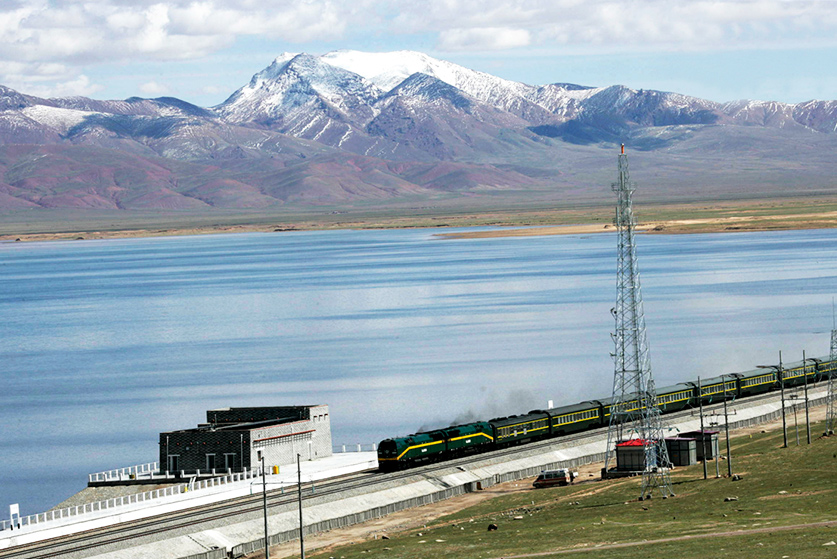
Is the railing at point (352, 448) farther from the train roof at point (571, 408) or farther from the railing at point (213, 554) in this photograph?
the railing at point (213, 554)

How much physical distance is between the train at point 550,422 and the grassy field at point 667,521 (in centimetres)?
789

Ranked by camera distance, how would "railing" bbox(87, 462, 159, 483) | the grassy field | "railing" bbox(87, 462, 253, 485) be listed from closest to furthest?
1. the grassy field
2. "railing" bbox(87, 462, 253, 485)
3. "railing" bbox(87, 462, 159, 483)

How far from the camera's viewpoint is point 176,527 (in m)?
58.2

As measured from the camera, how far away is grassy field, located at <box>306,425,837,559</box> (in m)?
45.0

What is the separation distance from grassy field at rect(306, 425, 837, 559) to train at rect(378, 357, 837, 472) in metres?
7.89

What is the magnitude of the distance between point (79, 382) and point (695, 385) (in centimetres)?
6592

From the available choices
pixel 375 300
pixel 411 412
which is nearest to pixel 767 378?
pixel 411 412

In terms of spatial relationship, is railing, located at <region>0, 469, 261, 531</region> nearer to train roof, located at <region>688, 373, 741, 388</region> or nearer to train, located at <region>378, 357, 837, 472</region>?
train, located at <region>378, 357, 837, 472</region>

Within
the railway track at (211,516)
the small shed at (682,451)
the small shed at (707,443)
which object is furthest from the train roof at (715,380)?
the small shed at (682,451)

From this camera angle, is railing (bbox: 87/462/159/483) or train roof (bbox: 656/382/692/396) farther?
train roof (bbox: 656/382/692/396)

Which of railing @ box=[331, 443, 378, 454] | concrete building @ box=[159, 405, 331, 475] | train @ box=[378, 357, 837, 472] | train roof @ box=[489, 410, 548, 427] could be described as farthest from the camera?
railing @ box=[331, 443, 378, 454]

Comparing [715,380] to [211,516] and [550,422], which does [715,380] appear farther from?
[211,516]

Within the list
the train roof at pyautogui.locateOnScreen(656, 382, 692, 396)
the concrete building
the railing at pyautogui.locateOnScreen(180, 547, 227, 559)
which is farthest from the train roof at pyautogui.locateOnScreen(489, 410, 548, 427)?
the railing at pyautogui.locateOnScreen(180, 547, 227, 559)

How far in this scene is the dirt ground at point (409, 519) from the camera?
57438mm
